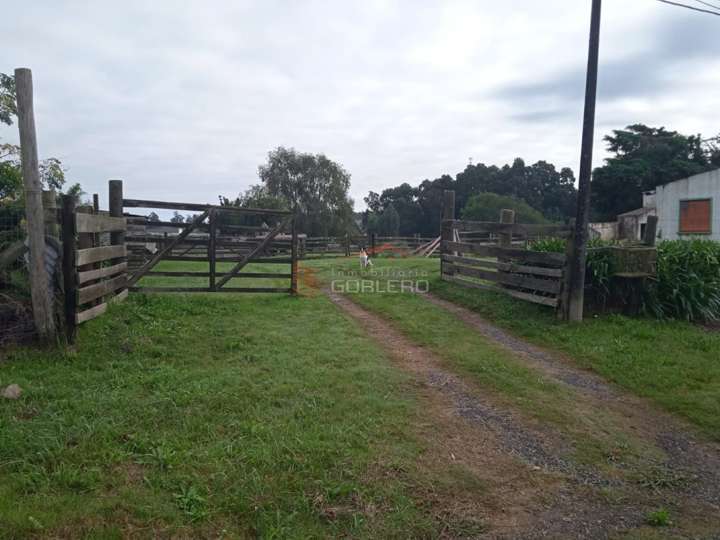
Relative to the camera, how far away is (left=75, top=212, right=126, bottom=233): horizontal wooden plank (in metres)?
5.70

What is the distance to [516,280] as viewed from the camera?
930cm

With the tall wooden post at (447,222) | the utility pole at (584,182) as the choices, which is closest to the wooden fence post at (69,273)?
the utility pole at (584,182)

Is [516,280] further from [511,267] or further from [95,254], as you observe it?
[95,254]

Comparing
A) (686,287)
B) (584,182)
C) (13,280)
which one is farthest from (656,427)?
(13,280)

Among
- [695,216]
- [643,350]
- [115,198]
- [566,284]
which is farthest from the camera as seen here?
[695,216]

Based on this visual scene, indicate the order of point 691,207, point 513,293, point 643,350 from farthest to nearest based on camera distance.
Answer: point 691,207 → point 513,293 → point 643,350

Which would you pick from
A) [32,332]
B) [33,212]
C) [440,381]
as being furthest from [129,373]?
[440,381]

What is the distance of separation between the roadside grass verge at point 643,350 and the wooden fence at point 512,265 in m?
0.34

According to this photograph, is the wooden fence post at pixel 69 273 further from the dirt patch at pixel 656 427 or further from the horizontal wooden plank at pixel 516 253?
the horizontal wooden plank at pixel 516 253

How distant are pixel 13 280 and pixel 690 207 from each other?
2669 cm

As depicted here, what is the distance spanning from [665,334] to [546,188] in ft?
220

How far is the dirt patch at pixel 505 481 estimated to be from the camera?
294cm

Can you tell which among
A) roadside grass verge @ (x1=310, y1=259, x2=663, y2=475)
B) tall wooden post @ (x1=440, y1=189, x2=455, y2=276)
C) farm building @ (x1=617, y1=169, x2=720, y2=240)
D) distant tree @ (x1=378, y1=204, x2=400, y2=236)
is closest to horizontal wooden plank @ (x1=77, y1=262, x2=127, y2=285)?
roadside grass verge @ (x1=310, y1=259, x2=663, y2=475)

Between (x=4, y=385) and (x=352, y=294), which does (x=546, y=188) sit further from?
(x=4, y=385)
